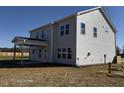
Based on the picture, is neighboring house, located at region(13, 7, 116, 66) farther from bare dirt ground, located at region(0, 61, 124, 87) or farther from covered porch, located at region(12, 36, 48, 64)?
bare dirt ground, located at region(0, 61, 124, 87)

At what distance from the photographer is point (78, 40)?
17000mm

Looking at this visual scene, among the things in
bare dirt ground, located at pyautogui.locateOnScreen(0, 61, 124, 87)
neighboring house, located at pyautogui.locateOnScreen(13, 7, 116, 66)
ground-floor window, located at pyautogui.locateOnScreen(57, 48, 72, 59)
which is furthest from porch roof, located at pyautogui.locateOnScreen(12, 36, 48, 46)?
bare dirt ground, located at pyautogui.locateOnScreen(0, 61, 124, 87)

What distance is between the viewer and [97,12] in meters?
20.0

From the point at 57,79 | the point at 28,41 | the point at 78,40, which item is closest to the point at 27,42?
the point at 28,41

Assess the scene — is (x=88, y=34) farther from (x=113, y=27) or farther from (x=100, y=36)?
(x=113, y=27)

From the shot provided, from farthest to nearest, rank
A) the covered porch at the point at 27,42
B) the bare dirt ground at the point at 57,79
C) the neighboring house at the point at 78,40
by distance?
the covered porch at the point at 27,42 → the neighboring house at the point at 78,40 → the bare dirt ground at the point at 57,79

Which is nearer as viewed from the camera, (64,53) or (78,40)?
(78,40)

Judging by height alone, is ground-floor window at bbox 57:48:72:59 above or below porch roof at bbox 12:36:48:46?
below

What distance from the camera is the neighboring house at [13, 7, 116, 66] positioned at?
56.5 feet

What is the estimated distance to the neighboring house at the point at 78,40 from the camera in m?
17.2

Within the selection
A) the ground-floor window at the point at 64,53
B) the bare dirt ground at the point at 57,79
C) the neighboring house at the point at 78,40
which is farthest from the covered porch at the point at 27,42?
the bare dirt ground at the point at 57,79

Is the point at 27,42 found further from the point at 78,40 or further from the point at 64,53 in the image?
the point at 78,40

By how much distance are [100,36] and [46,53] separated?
7203mm

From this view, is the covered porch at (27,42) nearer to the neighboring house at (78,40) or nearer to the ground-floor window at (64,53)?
the neighboring house at (78,40)
